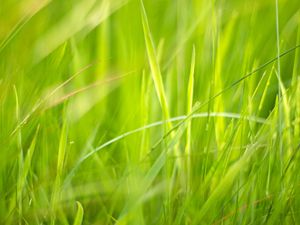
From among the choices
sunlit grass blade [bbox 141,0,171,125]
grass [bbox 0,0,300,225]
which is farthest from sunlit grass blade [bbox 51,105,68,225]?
sunlit grass blade [bbox 141,0,171,125]

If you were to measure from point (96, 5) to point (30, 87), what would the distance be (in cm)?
38

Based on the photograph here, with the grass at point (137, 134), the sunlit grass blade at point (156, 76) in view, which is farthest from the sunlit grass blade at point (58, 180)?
the sunlit grass blade at point (156, 76)

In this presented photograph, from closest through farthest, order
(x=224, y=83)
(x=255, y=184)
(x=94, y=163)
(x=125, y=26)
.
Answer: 1. (x=255, y=184)
2. (x=94, y=163)
3. (x=224, y=83)
4. (x=125, y=26)

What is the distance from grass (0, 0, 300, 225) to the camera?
914mm

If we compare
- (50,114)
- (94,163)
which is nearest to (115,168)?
(94,163)

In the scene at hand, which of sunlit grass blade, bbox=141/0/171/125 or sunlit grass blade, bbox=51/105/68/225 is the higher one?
sunlit grass blade, bbox=141/0/171/125

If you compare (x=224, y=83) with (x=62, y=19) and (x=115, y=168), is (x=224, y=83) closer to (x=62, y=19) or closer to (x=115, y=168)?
(x=115, y=168)

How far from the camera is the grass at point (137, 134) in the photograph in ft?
3.00

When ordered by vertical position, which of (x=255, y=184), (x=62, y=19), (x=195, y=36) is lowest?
(x=255, y=184)

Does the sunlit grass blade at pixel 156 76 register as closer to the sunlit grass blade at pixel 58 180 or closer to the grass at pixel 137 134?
the grass at pixel 137 134

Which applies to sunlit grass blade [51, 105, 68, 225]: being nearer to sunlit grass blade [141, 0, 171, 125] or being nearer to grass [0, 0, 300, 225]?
grass [0, 0, 300, 225]

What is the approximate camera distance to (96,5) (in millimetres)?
1409

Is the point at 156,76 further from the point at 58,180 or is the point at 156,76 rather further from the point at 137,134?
the point at 58,180

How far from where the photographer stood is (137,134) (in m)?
1.03
